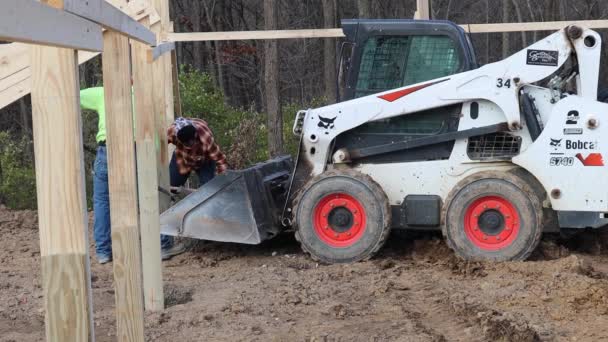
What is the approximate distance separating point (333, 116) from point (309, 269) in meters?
1.54

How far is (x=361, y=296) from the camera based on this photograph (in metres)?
7.20

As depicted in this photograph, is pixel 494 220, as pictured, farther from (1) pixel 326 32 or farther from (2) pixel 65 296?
(2) pixel 65 296

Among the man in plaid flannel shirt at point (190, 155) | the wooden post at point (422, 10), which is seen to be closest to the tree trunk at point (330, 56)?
the wooden post at point (422, 10)

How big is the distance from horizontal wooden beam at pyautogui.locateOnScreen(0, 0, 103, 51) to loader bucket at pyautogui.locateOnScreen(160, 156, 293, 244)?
567 centimetres

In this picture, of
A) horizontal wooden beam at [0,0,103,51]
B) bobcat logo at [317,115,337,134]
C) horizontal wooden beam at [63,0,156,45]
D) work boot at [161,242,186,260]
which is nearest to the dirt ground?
work boot at [161,242,186,260]

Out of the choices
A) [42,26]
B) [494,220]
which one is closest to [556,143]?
[494,220]

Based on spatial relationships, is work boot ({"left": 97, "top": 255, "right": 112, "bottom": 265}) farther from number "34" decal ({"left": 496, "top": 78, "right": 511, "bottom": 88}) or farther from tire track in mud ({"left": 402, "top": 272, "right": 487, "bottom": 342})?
number "34" decal ({"left": 496, "top": 78, "right": 511, "bottom": 88})

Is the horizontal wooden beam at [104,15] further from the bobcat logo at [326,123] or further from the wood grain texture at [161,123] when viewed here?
the bobcat logo at [326,123]


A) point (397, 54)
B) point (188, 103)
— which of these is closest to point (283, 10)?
point (188, 103)

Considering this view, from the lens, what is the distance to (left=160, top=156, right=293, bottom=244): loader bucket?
8742 millimetres

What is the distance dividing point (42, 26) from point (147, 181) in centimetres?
388

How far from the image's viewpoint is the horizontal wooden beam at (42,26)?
2.10 meters

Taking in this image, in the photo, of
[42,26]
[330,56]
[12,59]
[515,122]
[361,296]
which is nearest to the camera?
[42,26]

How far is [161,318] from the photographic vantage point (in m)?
6.37
